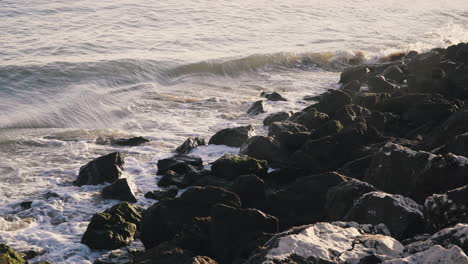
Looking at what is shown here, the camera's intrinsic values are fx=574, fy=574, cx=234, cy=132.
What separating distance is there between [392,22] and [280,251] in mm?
28735

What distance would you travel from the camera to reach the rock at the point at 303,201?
672 cm

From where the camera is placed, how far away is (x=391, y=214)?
5203 millimetres

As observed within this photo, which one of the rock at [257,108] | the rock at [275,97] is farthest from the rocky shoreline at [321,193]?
the rock at [275,97]

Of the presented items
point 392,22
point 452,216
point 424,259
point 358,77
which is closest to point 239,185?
point 452,216

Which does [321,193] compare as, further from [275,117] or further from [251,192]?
[275,117]

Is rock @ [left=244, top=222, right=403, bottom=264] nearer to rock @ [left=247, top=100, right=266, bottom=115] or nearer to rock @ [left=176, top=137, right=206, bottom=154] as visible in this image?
rock @ [left=176, top=137, right=206, bottom=154]

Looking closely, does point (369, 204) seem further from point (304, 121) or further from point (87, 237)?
point (304, 121)

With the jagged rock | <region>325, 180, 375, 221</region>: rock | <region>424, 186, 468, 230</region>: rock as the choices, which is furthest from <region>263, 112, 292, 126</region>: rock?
<region>424, 186, 468, 230</region>: rock

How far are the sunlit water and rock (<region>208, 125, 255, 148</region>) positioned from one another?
0.77 ft

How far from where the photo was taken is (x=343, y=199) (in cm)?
600

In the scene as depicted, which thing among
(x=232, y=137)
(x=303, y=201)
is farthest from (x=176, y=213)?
(x=232, y=137)

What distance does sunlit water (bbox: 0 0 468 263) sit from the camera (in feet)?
30.0

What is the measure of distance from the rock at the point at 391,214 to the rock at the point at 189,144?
226 inches

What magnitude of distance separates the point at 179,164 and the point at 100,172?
4.20 ft
